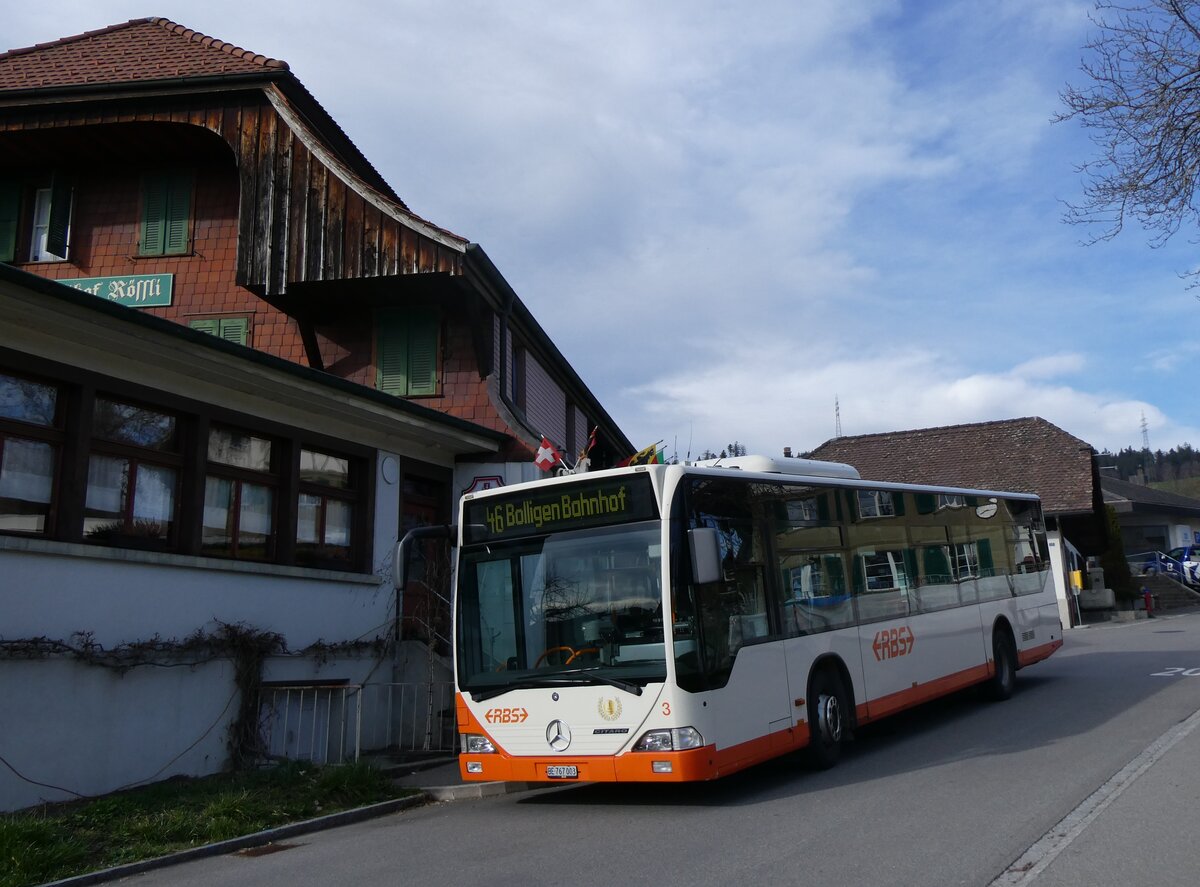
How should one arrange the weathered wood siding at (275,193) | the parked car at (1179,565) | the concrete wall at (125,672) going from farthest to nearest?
the parked car at (1179,565), the weathered wood siding at (275,193), the concrete wall at (125,672)

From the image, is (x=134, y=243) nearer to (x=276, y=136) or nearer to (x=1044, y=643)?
(x=276, y=136)

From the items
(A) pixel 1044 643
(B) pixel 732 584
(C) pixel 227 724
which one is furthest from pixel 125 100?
(A) pixel 1044 643

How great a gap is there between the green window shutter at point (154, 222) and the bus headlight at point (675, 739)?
13807 millimetres

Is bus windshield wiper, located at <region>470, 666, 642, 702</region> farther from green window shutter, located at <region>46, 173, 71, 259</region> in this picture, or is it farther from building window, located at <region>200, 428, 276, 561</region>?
green window shutter, located at <region>46, 173, 71, 259</region>

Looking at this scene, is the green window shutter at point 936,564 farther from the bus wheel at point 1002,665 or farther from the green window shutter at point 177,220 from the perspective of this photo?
the green window shutter at point 177,220

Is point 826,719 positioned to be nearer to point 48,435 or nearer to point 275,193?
point 48,435

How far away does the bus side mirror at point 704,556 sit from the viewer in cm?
790

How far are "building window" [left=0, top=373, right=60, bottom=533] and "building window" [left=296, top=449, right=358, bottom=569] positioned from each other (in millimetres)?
3493

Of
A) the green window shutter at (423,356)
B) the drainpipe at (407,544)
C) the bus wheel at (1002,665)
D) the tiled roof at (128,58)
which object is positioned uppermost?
the tiled roof at (128,58)

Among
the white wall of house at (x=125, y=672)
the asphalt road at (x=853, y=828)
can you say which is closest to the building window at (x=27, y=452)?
the white wall of house at (x=125, y=672)

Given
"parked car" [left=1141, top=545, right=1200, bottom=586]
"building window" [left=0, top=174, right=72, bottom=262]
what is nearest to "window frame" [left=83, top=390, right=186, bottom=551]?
"building window" [left=0, top=174, right=72, bottom=262]

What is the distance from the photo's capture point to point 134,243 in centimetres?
1780

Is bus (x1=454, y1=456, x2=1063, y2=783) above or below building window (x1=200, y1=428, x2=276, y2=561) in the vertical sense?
below

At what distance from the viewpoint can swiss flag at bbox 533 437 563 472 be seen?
15.8 meters
